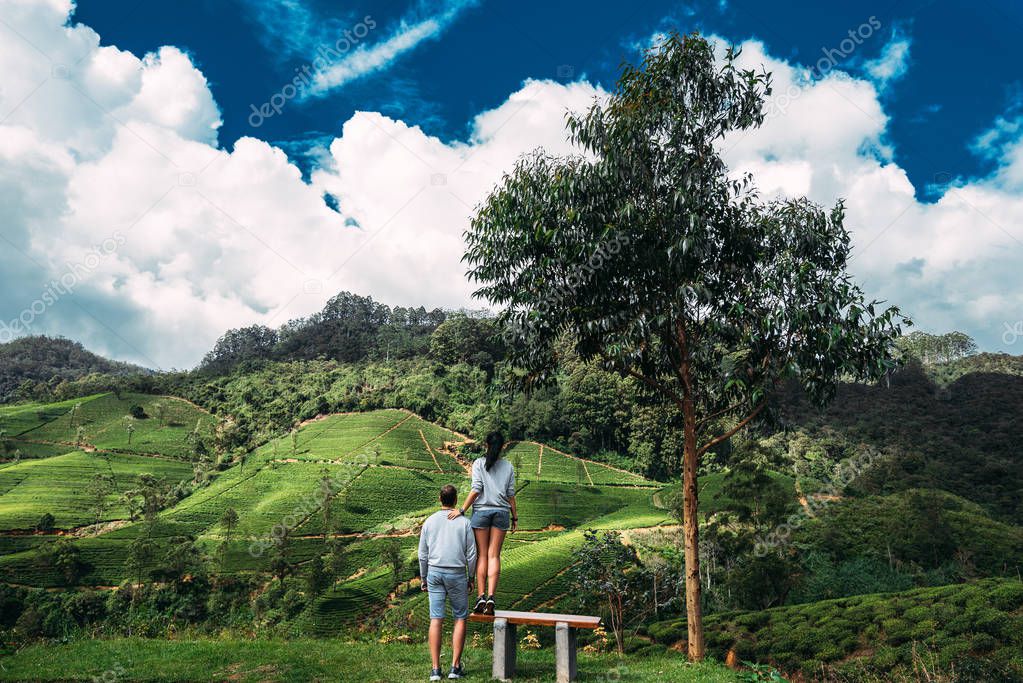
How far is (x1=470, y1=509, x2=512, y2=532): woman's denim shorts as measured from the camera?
22.9 ft

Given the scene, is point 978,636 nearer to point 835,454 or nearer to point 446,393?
point 835,454

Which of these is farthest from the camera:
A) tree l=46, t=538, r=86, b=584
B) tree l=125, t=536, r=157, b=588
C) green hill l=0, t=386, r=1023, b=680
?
tree l=46, t=538, r=86, b=584

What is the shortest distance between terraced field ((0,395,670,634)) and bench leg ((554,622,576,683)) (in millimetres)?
15506

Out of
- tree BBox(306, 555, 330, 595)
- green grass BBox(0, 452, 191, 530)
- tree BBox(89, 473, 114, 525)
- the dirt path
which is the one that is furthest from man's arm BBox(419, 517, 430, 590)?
green grass BBox(0, 452, 191, 530)

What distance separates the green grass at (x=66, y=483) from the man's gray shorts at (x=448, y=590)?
35453 mm

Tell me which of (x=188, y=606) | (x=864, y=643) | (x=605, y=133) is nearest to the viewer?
(x=605, y=133)

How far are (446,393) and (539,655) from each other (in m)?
37.4

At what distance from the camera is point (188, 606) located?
26859 mm

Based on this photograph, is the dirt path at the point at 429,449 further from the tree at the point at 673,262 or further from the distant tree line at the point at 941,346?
the distant tree line at the point at 941,346

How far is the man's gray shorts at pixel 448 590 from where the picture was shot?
20.1ft

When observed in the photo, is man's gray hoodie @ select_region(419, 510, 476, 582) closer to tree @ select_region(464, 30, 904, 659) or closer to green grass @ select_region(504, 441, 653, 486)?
tree @ select_region(464, 30, 904, 659)

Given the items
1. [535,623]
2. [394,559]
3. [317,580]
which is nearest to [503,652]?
[535,623]

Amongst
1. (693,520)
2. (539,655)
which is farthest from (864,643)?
(539,655)

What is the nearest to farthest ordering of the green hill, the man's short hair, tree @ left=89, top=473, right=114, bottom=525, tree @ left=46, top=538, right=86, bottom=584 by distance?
the man's short hair < the green hill < tree @ left=46, top=538, right=86, bottom=584 < tree @ left=89, top=473, right=114, bottom=525
